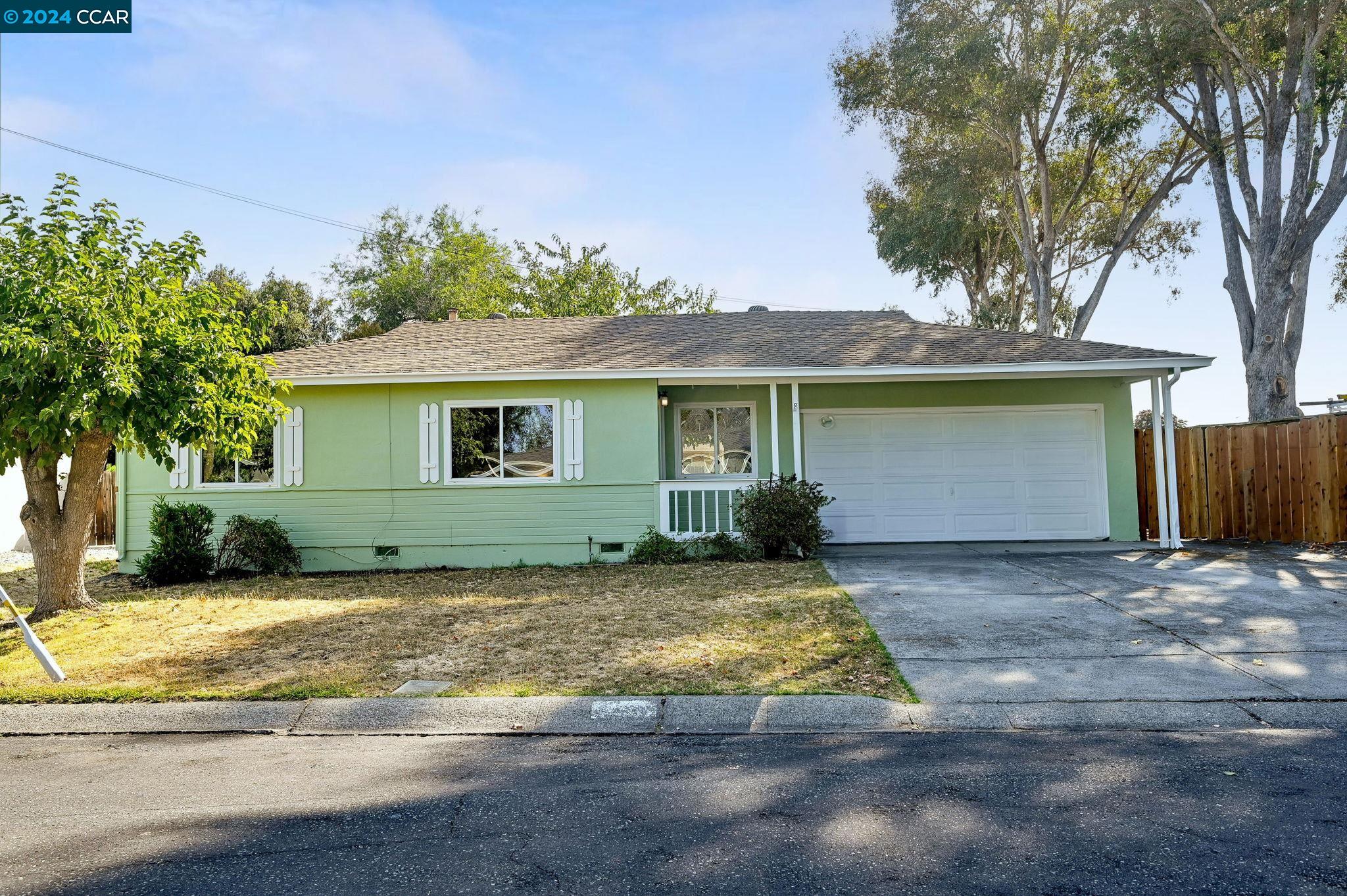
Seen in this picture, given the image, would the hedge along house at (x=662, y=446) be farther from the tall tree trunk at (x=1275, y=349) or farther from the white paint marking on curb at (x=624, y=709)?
the white paint marking on curb at (x=624, y=709)

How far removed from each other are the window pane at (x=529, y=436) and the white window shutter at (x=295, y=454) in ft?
9.95

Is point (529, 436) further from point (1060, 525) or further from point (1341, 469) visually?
point (1341, 469)

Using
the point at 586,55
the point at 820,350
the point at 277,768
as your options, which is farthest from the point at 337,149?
the point at 277,768

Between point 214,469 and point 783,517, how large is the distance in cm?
853

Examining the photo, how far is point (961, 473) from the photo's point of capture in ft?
44.8

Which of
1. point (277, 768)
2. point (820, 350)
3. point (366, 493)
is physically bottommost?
point (277, 768)

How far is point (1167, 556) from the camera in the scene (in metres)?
11.2

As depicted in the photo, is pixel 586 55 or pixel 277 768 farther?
pixel 586 55

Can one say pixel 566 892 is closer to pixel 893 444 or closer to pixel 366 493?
pixel 366 493

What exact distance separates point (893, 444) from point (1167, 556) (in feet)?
13.6

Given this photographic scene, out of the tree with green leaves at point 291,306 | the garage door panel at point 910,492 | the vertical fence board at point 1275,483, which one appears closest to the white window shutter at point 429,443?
the garage door panel at point 910,492

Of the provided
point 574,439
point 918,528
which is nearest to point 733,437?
point 574,439

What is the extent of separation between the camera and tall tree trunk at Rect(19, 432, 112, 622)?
841 centimetres

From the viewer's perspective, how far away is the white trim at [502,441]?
1249 cm
